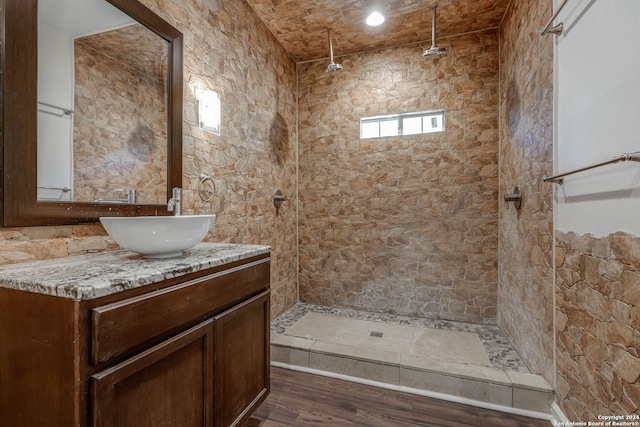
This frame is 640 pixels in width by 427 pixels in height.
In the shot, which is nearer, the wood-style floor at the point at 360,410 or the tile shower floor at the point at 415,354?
the wood-style floor at the point at 360,410

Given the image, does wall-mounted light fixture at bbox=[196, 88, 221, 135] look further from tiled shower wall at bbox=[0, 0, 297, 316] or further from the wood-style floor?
the wood-style floor

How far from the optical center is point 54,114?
1.18m

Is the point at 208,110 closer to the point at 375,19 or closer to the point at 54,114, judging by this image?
the point at 54,114

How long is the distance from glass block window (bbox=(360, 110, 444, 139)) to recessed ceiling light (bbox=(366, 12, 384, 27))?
0.88 metres

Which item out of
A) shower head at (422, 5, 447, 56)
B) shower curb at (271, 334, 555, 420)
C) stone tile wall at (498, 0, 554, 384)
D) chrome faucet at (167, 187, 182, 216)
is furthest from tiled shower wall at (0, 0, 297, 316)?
stone tile wall at (498, 0, 554, 384)

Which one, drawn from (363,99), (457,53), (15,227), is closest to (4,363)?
(15,227)

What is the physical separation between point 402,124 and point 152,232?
2.75 metres

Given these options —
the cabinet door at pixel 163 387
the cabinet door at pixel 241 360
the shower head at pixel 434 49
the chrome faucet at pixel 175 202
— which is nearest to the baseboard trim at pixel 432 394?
the cabinet door at pixel 241 360

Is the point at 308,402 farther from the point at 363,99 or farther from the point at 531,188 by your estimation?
the point at 363,99

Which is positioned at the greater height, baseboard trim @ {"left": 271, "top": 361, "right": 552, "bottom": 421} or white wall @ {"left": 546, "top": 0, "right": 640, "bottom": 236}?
white wall @ {"left": 546, "top": 0, "right": 640, "bottom": 236}

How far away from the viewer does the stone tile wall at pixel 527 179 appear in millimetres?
1760

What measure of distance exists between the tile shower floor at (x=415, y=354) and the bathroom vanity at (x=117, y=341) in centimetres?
104

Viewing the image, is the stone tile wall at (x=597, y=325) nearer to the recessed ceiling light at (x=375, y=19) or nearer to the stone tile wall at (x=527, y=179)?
the stone tile wall at (x=527, y=179)

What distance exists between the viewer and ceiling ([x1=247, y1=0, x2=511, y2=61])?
243 cm
